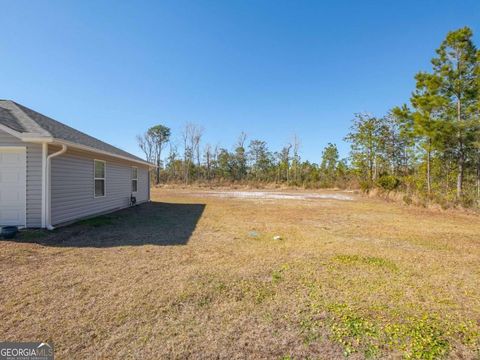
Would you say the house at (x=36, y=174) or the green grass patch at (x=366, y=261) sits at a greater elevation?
the house at (x=36, y=174)

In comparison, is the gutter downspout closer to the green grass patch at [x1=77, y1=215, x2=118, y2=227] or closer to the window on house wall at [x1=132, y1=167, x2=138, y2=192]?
the green grass patch at [x1=77, y1=215, x2=118, y2=227]

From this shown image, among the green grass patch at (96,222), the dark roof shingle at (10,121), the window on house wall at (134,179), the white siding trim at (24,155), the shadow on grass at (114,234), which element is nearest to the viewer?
the shadow on grass at (114,234)

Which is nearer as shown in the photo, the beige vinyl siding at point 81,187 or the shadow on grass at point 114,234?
the shadow on grass at point 114,234

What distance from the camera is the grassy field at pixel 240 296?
184 cm

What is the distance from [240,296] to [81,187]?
6.56 metres

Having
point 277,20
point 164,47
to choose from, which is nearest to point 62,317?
point 164,47

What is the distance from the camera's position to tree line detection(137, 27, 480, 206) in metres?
11.6

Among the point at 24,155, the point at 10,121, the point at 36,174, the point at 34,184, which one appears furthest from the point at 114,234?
the point at 10,121

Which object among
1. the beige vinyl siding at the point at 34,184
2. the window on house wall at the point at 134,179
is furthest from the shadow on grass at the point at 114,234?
the window on house wall at the point at 134,179

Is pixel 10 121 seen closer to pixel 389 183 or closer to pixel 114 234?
pixel 114 234

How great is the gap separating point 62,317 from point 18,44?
392 inches

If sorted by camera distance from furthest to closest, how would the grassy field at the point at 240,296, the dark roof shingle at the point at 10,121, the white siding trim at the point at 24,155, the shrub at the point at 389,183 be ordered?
1. the shrub at the point at 389,183
2. the white siding trim at the point at 24,155
3. the dark roof shingle at the point at 10,121
4. the grassy field at the point at 240,296

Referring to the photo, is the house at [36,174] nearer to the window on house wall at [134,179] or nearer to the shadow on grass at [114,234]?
the shadow on grass at [114,234]

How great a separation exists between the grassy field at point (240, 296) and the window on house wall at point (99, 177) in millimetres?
3030
